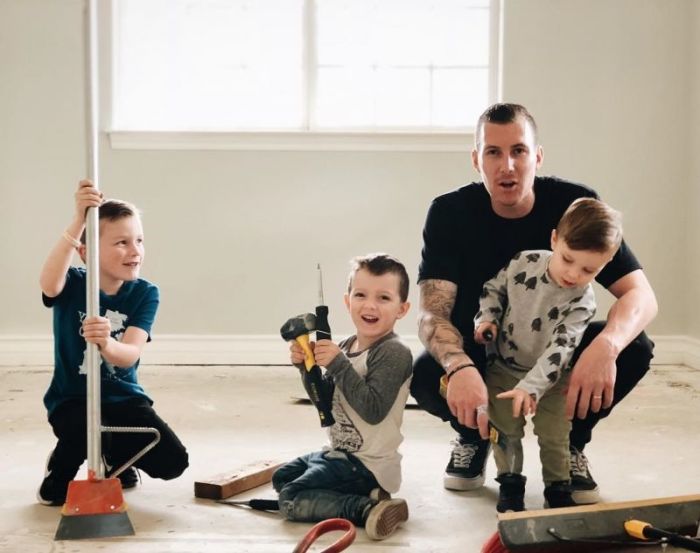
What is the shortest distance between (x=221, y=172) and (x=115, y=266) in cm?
215

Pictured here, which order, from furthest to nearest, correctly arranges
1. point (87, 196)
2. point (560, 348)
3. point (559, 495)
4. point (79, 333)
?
point (79, 333), point (559, 495), point (560, 348), point (87, 196)

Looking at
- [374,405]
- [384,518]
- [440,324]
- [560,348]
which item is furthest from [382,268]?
[384,518]

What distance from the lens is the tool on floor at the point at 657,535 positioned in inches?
58.6

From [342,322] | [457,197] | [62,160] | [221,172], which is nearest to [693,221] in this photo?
[342,322]

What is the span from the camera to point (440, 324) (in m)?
2.19

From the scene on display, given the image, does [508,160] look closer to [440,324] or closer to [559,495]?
[440,324]

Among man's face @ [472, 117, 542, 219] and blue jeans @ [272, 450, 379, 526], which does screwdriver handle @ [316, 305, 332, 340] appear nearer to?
blue jeans @ [272, 450, 379, 526]

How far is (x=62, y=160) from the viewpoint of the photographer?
427 centimetres

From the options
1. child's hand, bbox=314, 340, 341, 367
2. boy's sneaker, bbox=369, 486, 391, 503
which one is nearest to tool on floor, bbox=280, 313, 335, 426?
child's hand, bbox=314, 340, 341, 367

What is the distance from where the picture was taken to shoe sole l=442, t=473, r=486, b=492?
2309 millimetres

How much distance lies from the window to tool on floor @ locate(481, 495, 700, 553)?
113 inches

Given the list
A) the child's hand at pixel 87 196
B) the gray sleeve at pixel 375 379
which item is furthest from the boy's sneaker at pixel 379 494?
the child's hand at pixel 87 196

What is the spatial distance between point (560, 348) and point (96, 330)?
35.5 inches

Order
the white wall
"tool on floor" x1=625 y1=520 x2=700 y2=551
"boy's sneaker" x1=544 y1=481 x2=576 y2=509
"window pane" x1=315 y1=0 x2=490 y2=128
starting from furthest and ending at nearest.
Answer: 1. "window pane" x1=315 y1=0 x2=490 y2=128
2. the white wall
3. "boy's sneaker" x1=544 y1=481 x2=576 y2=509
4. "tool on floor" x1=625 y1=520 x2=700 y2=551
